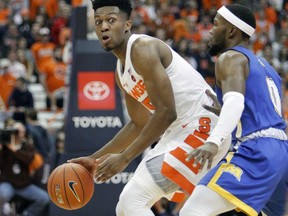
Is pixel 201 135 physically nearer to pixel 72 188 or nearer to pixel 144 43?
pixel 144 43

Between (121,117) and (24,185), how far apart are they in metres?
1.90

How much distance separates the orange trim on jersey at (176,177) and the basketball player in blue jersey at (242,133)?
0.33m

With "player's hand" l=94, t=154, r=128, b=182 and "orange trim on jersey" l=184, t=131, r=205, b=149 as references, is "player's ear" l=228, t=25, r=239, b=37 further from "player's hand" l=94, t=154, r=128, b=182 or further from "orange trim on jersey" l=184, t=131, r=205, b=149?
"player's hand" l=94, t=154, r=128, b=182

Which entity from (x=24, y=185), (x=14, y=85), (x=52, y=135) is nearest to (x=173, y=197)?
(x=24, y=185)

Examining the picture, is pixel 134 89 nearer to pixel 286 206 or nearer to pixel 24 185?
pixel 286 206

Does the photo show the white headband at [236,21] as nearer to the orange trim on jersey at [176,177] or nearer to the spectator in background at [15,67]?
the orange trim on jersey at [176,177]

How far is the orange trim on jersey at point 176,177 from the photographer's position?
578 cm

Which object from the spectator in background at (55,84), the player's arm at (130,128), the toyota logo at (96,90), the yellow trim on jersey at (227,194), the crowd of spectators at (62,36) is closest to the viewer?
the yellow trim on jersey at (227,194)

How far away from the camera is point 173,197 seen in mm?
6160

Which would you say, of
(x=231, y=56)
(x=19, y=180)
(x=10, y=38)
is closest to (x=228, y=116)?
(x=231, y=56)

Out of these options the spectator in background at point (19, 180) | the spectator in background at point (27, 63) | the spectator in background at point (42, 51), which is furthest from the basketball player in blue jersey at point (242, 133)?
the spectator in background at point (42, 51)

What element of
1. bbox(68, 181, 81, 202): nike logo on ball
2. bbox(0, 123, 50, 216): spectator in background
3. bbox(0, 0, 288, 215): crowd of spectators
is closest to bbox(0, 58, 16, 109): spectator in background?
bbox(0, 0, 288, 215): crowd of spectators

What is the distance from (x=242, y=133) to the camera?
5.60 metres

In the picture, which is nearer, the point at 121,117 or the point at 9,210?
the point at 121,117
